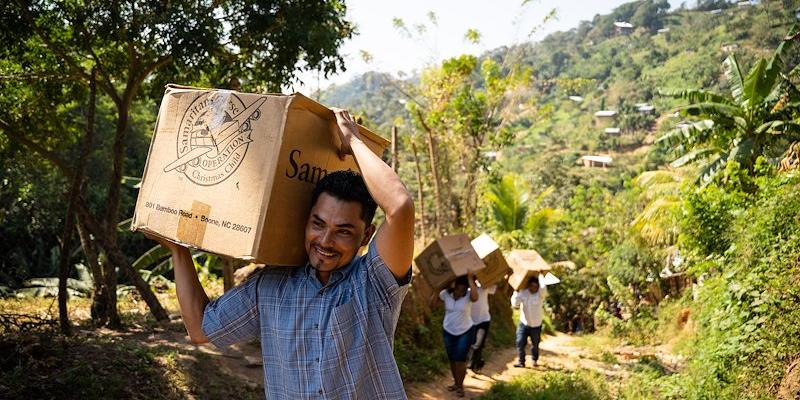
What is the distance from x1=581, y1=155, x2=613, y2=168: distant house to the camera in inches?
1684

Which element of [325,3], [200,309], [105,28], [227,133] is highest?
[325,3]

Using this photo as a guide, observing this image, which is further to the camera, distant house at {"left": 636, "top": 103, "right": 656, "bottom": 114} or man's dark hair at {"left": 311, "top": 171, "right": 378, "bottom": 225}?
distant house at {"left": 636, "top": 103, "right": 656, "bottom": 114}

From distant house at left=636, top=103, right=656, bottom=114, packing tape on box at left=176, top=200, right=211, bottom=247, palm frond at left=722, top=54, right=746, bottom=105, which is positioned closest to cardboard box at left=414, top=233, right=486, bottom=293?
Answer: packing tape on box at left=176, top=200, right=211, bottom=247

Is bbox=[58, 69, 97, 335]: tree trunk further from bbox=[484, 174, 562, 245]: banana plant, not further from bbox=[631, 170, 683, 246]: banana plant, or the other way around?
bbox=[484, 174, 562, 245]: banana plant

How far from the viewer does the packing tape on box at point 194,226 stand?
1711 mm

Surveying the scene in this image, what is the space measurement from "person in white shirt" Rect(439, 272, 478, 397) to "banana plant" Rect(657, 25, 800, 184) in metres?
5.75

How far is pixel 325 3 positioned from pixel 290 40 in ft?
1.58

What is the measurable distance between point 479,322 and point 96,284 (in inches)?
162

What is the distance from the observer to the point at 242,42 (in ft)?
18.7

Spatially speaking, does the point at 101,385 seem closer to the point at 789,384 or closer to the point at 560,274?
the point at 789,384

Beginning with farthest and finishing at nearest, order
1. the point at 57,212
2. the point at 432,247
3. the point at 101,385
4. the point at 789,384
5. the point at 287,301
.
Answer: the point at 57,212 → the point at 432,247 → the point at 789,384 → the point at 101,385 → the point at 287,301

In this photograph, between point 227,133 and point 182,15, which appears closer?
point 227,133

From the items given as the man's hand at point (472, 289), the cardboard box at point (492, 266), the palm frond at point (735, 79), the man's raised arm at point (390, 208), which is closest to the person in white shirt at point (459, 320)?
the man's hand at point (472, 289)

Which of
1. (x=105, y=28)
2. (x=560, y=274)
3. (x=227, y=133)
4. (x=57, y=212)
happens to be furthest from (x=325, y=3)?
(x=560, y=274)
